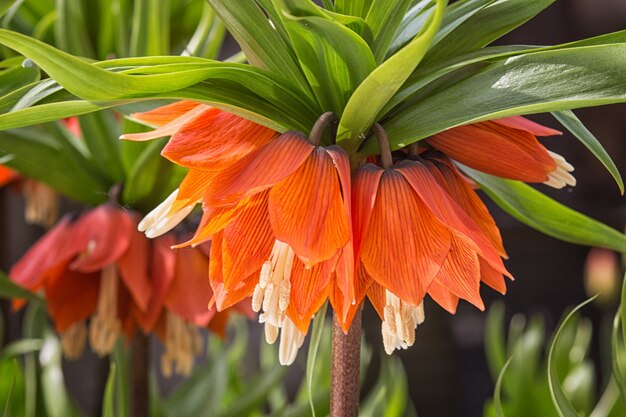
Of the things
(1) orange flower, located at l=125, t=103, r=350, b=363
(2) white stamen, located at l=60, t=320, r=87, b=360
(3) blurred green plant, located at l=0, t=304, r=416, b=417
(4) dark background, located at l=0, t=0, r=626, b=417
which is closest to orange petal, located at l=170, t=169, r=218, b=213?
(1) orange flower, located at l=125, t=103, r=350, b=363

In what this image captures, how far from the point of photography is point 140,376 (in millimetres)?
785

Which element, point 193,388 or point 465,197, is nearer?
point 465,197

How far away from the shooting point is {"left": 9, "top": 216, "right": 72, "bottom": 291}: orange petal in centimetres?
72

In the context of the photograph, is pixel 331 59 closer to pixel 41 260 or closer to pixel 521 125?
pixel 521 125

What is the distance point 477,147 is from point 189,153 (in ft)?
0.46

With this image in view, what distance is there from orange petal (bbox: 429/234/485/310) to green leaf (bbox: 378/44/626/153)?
0.18 ft

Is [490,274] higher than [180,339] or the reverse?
higher

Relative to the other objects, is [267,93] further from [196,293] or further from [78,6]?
[78,6]

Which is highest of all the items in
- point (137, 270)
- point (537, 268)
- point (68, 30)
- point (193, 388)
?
point (68, 30)

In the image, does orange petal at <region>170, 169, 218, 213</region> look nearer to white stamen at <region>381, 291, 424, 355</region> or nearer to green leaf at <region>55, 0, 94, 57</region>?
white stamen at <region>381, 291, 424, 355</region>

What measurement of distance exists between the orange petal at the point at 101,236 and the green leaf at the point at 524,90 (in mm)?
370

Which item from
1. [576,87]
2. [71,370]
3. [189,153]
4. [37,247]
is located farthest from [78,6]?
[71,370]

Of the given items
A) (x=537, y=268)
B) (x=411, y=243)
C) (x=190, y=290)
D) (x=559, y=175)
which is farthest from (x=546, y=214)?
(x=537, y=268)

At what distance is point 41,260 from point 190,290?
0.13 meters
